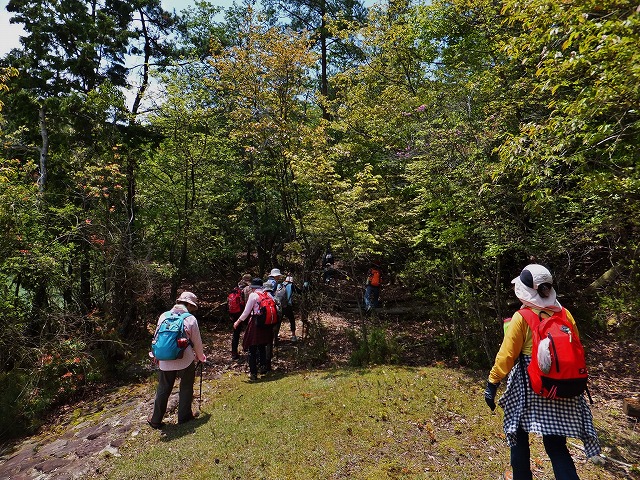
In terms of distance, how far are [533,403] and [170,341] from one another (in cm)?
463

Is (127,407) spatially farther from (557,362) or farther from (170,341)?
(557,362)

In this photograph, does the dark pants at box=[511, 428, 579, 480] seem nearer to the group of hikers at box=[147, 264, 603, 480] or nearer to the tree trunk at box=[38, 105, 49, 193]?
the group of hikers at box=[147, 264, 603, 480]

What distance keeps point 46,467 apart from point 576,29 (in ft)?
28.4

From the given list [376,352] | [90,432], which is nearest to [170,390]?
[90,432]

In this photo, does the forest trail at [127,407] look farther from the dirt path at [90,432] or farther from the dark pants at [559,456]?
the dark pants at [559,456]

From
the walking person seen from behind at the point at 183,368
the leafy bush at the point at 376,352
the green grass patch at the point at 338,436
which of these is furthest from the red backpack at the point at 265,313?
the leafy bush at the point at 376,352

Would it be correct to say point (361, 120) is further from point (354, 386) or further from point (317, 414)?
point (317, 414)

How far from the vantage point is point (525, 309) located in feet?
9.69

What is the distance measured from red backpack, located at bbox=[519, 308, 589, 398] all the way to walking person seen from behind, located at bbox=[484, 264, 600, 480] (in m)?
0.05

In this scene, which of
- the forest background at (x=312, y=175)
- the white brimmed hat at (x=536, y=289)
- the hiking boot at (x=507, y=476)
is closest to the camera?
the white brimmed hat at (x=536, y=289)

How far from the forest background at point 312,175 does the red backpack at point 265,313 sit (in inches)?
81.3

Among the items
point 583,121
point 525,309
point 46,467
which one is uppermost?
point 583,121

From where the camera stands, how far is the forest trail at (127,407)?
5.27 meters

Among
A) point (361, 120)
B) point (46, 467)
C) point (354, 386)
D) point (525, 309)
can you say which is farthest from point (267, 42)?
point (46, 467)
